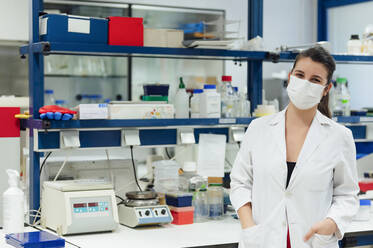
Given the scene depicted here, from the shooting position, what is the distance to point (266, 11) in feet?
18.7

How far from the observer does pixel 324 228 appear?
204cm

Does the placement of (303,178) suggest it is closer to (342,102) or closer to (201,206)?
(201,206)

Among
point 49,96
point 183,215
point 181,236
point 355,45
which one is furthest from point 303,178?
point 49,96

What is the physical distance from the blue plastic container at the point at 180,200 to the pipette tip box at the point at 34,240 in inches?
27.2

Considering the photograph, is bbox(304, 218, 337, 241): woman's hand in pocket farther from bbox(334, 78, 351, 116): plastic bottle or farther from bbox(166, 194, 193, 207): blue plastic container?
bbox(334, 78, 351, 116): plastic bottle

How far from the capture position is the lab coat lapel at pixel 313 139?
6.82 ft

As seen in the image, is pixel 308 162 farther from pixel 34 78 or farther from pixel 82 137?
pixel 34 78

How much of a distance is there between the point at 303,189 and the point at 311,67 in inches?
17.3

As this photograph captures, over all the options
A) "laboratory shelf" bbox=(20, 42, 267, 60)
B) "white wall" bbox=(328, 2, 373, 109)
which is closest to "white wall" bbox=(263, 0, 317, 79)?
"white wall" bbox=(328, 2, 373, 109)

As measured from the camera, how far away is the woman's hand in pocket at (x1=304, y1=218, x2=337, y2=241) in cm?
204

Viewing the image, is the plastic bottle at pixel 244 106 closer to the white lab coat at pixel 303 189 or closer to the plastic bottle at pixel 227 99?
the plastic bottle at pixel 227 99

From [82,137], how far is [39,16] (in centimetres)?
62

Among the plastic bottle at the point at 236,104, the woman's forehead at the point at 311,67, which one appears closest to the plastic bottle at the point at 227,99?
the plastic bottle at the point at 236,104

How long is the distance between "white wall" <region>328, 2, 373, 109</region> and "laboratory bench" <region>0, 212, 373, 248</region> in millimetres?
2895
